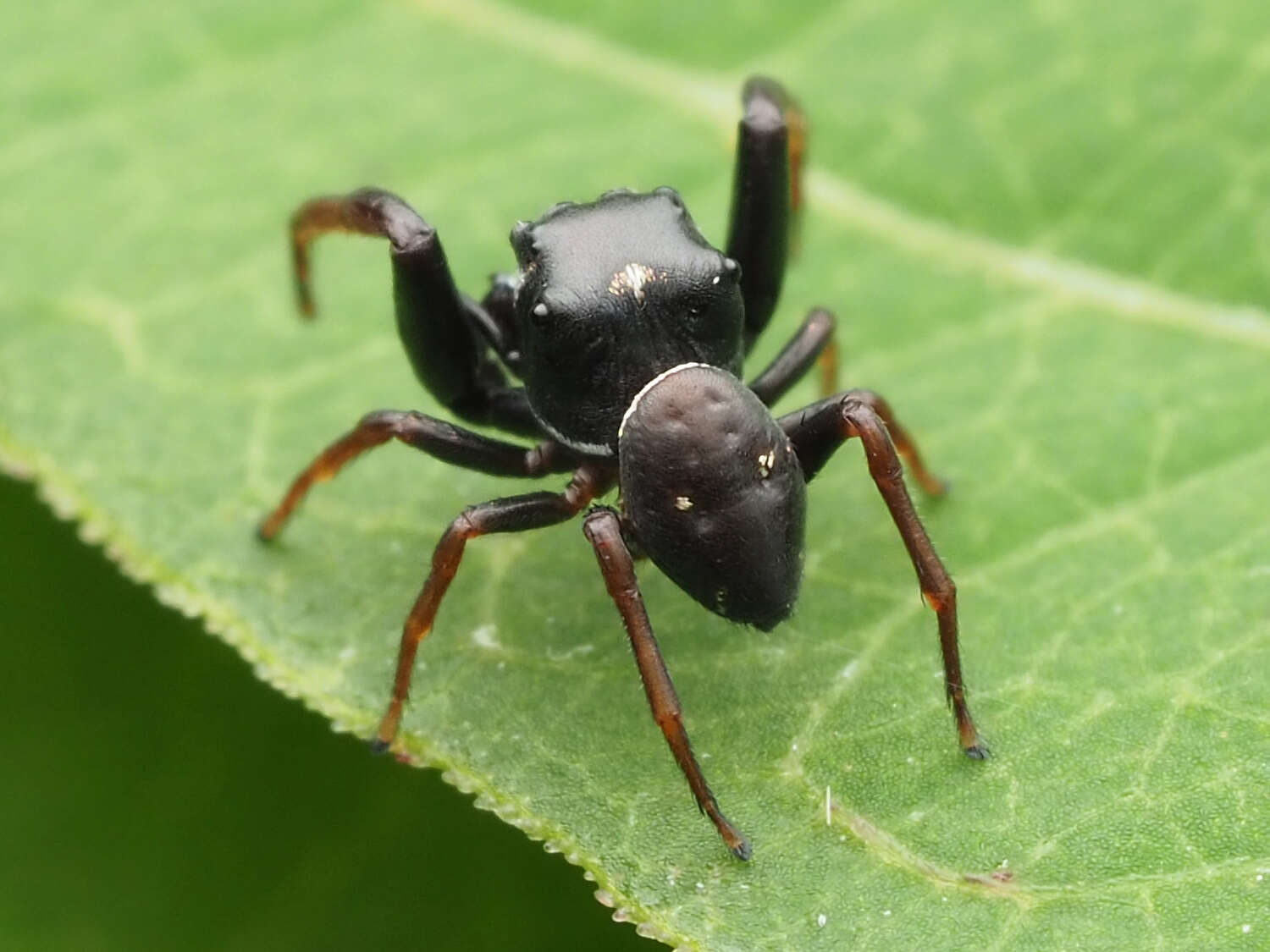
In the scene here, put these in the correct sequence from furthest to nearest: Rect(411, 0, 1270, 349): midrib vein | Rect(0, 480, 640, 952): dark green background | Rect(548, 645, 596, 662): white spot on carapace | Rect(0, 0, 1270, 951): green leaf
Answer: Rect(411, 0, 1270, 349): midrib vein
Rect(548, 645, 596, 662): white spot on carapace
Rect(0, 480, 640, 952): dark green background
Rect(0, 0, 1270, 951): green leaf

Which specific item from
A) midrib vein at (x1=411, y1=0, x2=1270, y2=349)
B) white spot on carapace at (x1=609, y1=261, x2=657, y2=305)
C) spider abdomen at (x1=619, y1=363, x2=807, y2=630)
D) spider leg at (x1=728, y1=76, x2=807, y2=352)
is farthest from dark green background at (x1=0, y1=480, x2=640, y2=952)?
midrib vein at (x1=411, y1=0, x2=1270, y2=349)

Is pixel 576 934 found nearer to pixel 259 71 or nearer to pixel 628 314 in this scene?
pixel 628 314

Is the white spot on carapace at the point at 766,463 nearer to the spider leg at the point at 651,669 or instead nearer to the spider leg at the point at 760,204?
the spider leg at the point at 651,669

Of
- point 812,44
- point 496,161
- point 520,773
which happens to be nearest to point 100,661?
point 520,773

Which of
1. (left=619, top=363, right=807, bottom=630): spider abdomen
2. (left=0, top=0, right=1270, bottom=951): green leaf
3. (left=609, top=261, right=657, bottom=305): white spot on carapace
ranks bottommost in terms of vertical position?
(left=0, top=0, right=1270, bottom=951): green leaf

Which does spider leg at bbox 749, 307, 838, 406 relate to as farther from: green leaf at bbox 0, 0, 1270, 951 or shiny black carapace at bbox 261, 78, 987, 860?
green leaf at bbox 0, 0, 1270, 951

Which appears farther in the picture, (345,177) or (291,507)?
(345,177)

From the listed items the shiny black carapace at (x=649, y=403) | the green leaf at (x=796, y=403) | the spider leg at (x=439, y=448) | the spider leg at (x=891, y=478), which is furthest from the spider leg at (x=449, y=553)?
the spider leg at (x=891, y=478)
